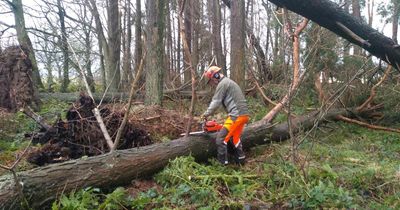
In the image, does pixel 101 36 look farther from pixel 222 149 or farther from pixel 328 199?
pixel 328 199

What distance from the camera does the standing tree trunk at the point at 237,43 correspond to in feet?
33.7

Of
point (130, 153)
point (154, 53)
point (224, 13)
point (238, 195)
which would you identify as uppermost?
point (224, 13)

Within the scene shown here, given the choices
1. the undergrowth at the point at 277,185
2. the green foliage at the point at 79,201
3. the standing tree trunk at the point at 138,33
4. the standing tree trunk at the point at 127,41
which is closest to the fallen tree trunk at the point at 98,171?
the green foliage at the point at 79,201

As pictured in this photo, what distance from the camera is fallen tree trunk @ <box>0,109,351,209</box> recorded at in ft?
13.4

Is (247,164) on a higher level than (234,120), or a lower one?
lower

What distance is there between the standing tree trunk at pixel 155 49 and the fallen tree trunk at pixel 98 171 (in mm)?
2984

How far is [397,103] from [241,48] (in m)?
4.43

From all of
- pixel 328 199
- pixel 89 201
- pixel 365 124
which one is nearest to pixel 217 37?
pixel 365 124

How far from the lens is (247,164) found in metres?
6.48

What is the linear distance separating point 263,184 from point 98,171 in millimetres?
2376

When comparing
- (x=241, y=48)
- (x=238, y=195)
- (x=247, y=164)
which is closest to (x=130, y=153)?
(x=238, y=195)

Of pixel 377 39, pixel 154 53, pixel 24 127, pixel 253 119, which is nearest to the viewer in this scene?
pixel 377 39

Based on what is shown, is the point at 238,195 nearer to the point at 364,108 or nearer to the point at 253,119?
the point at 253,119

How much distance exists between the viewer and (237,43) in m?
10.3
